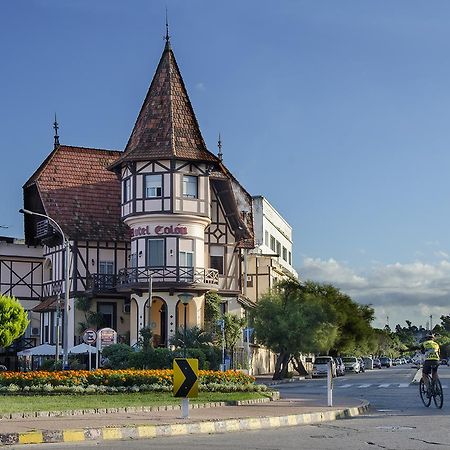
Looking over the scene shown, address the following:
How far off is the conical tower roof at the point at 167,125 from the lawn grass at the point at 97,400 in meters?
28.4

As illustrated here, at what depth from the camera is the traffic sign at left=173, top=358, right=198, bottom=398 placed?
768 inches

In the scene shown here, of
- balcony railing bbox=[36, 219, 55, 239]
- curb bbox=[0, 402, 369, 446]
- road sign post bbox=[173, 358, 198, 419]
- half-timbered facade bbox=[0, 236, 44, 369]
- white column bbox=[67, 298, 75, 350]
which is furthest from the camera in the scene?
half-timbered facade bbox=[0, 236, 44, 369]

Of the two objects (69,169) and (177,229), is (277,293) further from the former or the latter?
(69,169)

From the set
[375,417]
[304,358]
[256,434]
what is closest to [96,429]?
[256,434]

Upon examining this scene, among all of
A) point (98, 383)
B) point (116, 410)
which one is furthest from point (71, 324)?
point (116, 410)

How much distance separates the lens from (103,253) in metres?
61.5

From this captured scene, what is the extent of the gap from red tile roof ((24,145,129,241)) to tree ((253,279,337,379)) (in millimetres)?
10643

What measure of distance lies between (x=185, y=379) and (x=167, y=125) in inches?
1501

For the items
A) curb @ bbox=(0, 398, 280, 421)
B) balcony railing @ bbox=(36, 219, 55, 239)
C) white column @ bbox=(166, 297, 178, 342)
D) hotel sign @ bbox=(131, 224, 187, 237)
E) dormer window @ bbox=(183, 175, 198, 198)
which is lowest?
curb @ bbox=(0, 398, 280, 421)

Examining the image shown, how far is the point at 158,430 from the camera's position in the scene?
672 inches

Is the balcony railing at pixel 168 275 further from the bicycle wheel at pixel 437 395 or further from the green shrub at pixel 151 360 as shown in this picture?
the bicycle wheel at pixel 437 395

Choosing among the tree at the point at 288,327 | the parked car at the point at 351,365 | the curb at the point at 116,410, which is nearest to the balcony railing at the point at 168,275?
the tree at the point at 288,327

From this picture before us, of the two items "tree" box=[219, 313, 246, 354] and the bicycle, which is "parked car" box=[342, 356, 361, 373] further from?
the bicycle

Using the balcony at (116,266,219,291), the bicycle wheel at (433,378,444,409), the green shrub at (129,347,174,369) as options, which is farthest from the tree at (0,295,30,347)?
the bicycle wheel at (433,378,444,409)
